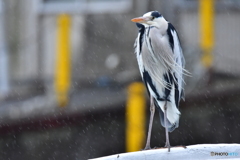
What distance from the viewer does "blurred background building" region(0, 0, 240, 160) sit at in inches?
256

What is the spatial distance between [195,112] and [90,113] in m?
1.14

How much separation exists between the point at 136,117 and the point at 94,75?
2.94 metres

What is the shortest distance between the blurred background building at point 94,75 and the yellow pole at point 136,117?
0.46 ft

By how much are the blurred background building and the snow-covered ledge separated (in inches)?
121

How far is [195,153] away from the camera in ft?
10.4

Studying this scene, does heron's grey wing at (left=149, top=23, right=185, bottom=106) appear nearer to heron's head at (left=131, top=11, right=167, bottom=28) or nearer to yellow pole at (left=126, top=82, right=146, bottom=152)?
heron's head at (left=131, top=11, right=167, bottom=28)

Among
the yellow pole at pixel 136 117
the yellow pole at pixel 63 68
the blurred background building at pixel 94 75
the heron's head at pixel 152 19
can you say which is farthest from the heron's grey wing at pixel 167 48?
the yellow pole at pixel 63 68

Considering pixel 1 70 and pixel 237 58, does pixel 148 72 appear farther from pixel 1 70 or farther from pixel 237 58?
pixel 1 70

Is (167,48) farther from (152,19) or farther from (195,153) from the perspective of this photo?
(195,153)

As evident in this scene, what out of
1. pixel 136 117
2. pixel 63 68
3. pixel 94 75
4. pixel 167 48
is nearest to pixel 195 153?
pixel 167 48

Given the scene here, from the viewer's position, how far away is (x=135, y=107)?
6.13 meters

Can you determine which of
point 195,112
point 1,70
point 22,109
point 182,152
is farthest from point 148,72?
point 1,70

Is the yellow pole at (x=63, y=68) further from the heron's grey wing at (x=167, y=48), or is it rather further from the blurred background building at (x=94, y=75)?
the heron's grey wing at (x=167, y=48)

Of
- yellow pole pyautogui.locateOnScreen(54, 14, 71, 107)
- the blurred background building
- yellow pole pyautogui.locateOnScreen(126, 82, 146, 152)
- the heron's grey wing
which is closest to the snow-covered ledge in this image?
the heron's grey wing
